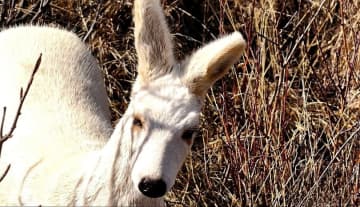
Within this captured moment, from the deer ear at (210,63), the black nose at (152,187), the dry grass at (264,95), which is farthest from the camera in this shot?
the dry grass at (264,95)

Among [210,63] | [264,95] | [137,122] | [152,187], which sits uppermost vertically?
[210,63]

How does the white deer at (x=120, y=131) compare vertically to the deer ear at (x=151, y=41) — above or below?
below

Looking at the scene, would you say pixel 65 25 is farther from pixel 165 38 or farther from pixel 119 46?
pixel 165 38

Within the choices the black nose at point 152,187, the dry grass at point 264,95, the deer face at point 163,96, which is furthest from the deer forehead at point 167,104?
the dry grass at point 264,95

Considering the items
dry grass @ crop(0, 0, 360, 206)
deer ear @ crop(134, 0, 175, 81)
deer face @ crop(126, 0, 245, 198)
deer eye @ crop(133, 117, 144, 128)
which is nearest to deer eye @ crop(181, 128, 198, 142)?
deer face @ crop(126, 0, 245, 198)

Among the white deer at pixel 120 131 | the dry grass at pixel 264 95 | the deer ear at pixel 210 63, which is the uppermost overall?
the deer ear at pixel 210 63

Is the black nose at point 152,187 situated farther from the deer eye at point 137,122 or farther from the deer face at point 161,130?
the deer eye at point 137,122

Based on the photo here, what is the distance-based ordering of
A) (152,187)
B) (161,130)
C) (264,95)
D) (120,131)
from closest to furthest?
1. (152,187)
2. (161,130)
3. (120,131)
4. (264,95)

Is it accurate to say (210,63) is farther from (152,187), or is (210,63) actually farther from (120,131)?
(152,187)

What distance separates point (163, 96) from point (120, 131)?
219 mm

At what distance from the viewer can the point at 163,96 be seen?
11.8 ft

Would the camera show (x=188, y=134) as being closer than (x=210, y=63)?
Yes

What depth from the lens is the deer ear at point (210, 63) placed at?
369cm

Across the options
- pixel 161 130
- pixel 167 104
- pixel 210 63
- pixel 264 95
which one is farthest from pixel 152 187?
pixel 264 95
